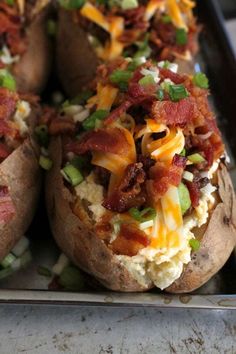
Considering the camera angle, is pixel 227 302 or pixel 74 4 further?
pixel 74 4

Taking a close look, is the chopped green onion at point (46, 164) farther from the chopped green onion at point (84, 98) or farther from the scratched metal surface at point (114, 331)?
the scratched metal surface at point (114, 331)

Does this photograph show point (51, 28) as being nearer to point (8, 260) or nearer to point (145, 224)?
point (8, 260)

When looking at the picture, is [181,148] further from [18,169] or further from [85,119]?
[18,169]

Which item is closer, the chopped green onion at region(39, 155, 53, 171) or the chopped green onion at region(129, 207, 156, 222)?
the chopped green onion at region(129, 207, 156, 222)

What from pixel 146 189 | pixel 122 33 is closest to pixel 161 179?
pixel 146 189

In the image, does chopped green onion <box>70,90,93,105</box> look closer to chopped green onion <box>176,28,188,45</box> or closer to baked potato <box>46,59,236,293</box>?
baked potato <box>46,59,236,293</box>

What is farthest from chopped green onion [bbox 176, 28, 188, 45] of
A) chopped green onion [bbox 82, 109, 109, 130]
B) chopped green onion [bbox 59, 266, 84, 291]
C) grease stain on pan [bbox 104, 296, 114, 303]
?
grease stain on pan [bbox 104, 296, 114, 303]

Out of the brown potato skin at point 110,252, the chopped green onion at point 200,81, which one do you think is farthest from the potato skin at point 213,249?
the chopped green onion at point 200,81
